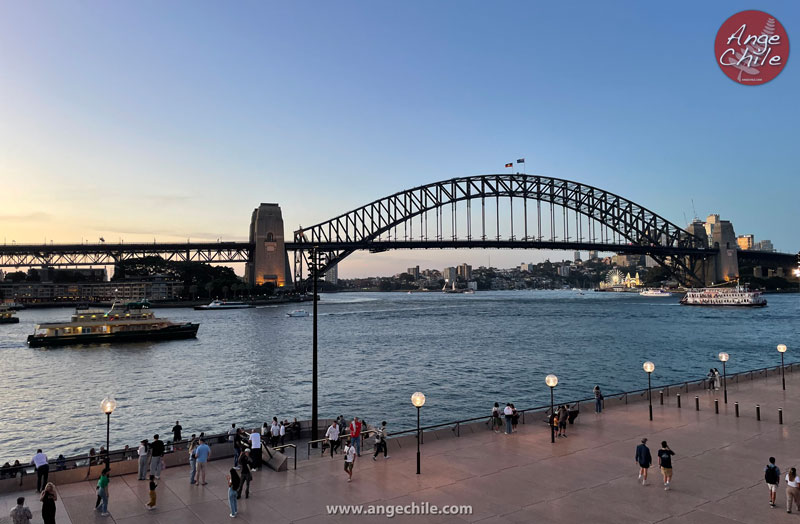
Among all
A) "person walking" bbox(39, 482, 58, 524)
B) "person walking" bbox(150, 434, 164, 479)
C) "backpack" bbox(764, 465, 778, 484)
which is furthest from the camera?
"person walking" bbox(150, 434, 164, 479)

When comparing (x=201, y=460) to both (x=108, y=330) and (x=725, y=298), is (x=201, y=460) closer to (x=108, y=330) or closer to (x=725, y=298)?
(x=108, y=330)

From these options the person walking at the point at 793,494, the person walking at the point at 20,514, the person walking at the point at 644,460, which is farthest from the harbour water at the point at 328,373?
the person walking at the point at 793,494

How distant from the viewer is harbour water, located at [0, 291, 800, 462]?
2511 cm

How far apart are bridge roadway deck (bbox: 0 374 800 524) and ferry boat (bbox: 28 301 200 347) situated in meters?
51.8

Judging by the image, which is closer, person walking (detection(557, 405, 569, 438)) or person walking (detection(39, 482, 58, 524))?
person walking (detection(39, 482, 58, 524))

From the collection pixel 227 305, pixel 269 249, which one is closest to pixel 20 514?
pixel 227 305

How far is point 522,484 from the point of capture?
432 inches

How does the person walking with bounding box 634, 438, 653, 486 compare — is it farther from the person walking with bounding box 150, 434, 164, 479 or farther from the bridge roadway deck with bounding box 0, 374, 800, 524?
the person walking with bounding box 150, 434, 164, 479

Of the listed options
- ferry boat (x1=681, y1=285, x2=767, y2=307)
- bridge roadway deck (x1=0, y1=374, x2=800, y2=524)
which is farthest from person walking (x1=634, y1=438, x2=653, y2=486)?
ferry boat (x1=681, y1=285, x2=767, y2=307)

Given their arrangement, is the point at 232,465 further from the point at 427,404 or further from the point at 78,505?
the point at 427,404

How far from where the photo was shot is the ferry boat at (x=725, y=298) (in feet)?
366

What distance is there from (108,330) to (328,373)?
33713 mm

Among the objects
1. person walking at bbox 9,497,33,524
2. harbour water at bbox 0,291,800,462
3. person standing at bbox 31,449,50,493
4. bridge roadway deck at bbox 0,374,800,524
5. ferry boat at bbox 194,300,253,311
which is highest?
person walking at bbox 9,497,33,524

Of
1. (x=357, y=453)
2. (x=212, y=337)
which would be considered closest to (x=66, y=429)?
(x=357, y=453)
